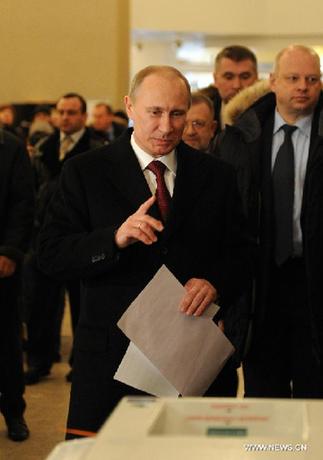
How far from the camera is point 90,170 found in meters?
3.44

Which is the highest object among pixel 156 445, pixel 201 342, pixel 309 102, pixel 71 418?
pixel 309 102

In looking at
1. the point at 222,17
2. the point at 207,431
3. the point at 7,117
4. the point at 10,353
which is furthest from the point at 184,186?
the point at 222,17

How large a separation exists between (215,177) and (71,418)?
925 millimetres

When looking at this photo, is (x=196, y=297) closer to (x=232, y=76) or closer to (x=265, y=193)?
(x=265, y=193)

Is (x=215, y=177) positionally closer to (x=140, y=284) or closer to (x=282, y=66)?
(x=140, y=284)

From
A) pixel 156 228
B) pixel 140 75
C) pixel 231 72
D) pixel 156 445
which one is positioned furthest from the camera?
pixel 231 72

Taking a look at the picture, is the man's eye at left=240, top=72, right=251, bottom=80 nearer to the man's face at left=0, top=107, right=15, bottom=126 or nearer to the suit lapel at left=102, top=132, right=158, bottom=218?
the suit lapel at left=102, top=132, right=158, bottom=218

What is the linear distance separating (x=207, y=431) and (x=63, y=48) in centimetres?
559

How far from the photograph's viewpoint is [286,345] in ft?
14.8

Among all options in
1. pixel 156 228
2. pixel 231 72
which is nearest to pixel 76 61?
pixel 231 72

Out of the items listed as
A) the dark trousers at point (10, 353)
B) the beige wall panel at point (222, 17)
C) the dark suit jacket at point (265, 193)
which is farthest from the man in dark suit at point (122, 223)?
the beige wall panel at point (222, 17)

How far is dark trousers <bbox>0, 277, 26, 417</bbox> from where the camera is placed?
5.68 m

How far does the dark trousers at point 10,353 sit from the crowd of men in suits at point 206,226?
23 millimetres

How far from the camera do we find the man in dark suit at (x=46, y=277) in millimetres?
7395
